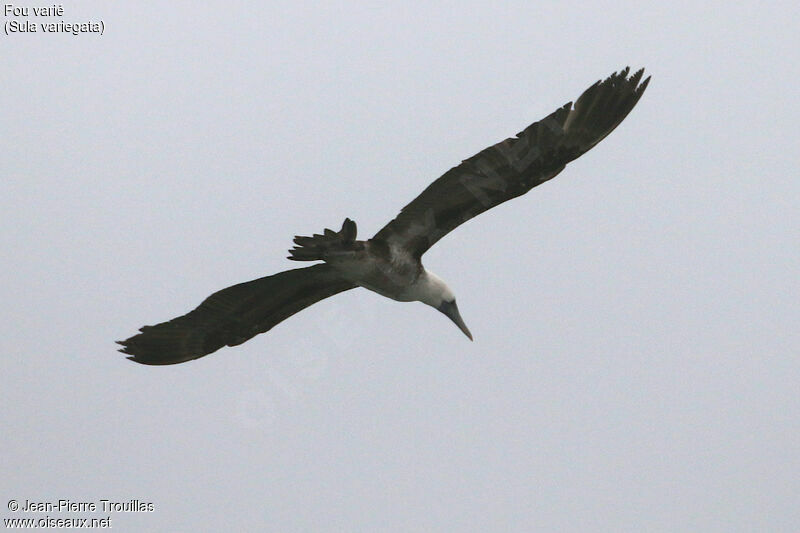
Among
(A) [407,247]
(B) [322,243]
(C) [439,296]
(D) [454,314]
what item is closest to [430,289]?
(C) [439,296]

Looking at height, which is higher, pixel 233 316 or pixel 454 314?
pixel 233 316

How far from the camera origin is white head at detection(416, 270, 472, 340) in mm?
11125

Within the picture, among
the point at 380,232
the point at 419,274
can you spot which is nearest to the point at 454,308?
the point at 419,274

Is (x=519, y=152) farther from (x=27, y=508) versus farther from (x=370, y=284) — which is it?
(x=27, y=508)

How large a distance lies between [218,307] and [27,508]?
10.6 ft

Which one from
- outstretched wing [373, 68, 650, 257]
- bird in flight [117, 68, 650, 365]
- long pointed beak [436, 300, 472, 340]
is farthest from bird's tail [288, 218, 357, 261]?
long pointed beak [436, 300, 472, 340]

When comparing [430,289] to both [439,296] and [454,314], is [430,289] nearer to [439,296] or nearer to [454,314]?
[439,296]

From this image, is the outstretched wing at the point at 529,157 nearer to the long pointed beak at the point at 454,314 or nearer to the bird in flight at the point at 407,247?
the bird in flight at the point at 407,247

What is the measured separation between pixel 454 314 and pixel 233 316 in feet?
6.97

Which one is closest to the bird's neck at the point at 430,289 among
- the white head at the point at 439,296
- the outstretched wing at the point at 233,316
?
the white head at the point at 439,296

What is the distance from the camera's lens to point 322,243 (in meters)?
9.98

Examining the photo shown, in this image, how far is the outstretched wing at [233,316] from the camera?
11086mm

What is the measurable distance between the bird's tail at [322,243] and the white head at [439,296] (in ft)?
3.86

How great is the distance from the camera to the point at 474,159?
9.89 meters
